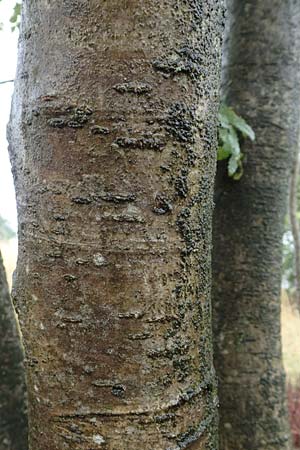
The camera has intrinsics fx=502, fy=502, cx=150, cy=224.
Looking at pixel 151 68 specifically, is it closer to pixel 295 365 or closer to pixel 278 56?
pixel 278 56

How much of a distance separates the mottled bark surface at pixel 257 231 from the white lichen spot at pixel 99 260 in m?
1.61

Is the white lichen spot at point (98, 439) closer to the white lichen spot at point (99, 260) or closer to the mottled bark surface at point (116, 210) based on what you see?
the mottled bark surface at point (116, 210)

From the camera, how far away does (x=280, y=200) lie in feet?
→ 7.14

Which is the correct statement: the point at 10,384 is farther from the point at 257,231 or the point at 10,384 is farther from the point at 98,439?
the point at 98,439

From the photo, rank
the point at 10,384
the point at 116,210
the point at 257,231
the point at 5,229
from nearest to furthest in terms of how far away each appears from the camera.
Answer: the point at 116,210
the point at 10,384
the point at 257,231
the point at 5,229

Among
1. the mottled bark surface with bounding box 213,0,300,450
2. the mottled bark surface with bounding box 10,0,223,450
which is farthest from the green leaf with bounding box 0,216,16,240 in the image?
the mottled bark surface with bounding box 10,0,223,450

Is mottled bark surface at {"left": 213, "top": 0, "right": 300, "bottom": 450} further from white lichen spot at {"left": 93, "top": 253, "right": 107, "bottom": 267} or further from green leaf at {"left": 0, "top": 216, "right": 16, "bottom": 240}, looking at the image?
green leaf at {"left": 0, "top": 216, "right": 16, "bottom": 240}

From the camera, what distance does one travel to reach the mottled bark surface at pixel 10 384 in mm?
1765

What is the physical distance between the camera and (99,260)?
60 centimetres

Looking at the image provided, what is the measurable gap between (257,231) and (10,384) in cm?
115

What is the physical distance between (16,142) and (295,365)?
20.5ft

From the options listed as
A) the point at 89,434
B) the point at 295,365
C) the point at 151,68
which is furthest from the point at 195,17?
the point at 295,365

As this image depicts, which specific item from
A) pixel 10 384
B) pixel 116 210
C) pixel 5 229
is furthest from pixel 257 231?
pixel 5 229

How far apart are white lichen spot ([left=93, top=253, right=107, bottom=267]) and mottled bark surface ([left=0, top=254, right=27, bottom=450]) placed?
1.32 m
